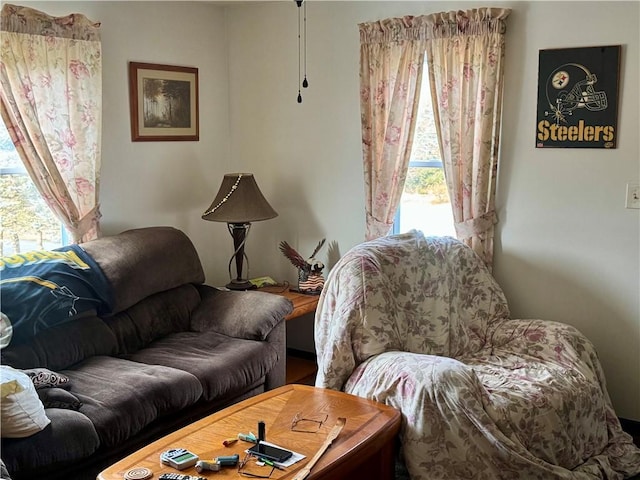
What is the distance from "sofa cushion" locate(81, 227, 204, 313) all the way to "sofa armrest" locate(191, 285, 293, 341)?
21 cm

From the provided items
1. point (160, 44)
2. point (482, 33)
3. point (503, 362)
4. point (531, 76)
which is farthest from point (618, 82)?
point (160, 44)

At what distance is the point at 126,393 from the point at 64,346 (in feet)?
1.61

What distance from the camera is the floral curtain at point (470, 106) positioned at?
3457 millimetres

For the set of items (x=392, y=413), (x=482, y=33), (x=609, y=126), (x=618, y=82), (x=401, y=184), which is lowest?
(x=392, y=413)

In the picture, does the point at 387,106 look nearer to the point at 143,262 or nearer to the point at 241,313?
the point at 241,313

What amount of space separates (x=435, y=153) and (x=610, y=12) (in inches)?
43.6

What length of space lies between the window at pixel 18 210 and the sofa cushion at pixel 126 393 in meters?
0.80

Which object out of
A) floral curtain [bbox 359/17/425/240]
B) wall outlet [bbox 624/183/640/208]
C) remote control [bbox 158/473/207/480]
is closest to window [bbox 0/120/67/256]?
floral curtain [bbox 359/17/425/240]

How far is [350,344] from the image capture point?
2900mm

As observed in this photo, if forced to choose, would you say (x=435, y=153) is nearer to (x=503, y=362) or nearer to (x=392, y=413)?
(x=503, y=362)

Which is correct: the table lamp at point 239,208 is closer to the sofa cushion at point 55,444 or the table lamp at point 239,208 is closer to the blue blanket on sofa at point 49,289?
the blue blanket on sofa at point 49,289

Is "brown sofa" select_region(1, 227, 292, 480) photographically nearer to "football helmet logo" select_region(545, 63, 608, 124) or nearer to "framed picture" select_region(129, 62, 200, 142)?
"framed picture" select_region(129, 62, 200, 142)

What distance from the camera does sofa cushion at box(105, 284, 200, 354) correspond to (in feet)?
11.0

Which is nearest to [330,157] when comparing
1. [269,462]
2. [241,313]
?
[241,313]
